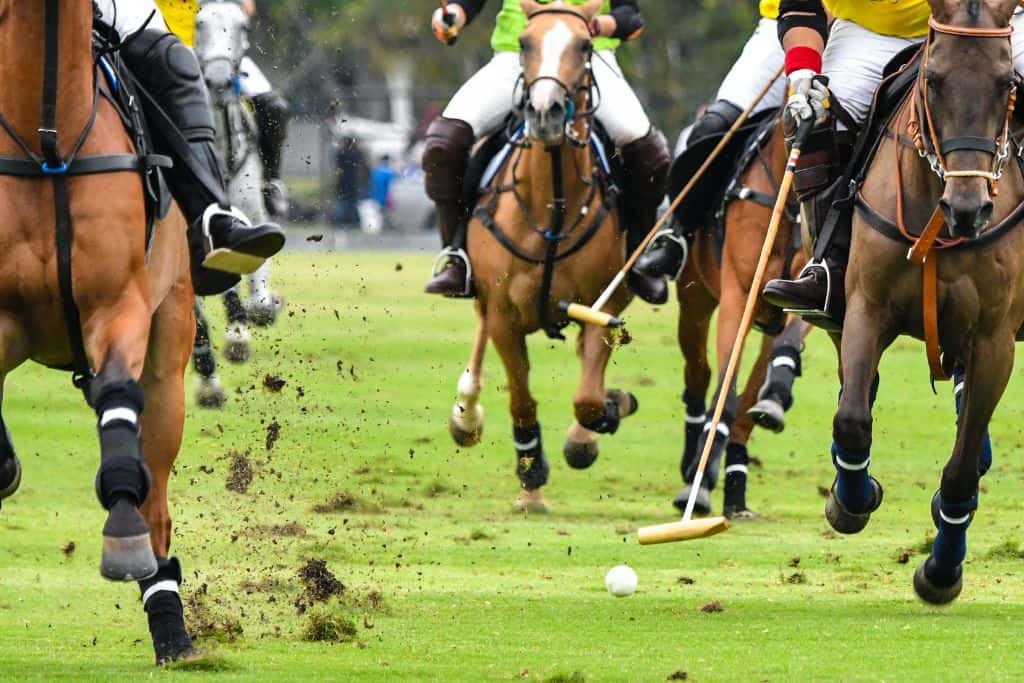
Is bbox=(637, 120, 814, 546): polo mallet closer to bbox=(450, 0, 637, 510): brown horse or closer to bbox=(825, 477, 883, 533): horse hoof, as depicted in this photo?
bbox=(825, 477, 883, 533): horse hoof

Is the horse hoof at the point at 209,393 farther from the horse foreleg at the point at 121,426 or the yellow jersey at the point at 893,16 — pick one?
the horse foreleg at the point at 121,426

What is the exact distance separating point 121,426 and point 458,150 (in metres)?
5.92

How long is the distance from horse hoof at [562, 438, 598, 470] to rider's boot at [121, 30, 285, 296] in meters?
4.17

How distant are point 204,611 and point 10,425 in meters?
7.10

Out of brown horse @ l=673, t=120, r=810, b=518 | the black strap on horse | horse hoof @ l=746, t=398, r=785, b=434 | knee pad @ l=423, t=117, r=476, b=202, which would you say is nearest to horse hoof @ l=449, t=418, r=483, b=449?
brown horse @ l=673, t=120, r=810, b=518

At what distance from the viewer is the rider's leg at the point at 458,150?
13609 mm

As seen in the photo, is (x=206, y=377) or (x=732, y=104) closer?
(x=732, y=104)

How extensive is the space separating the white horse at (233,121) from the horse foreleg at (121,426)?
8771mm

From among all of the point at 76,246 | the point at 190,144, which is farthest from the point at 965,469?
the point at 76,246

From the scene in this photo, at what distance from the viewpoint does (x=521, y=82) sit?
43.4 feet

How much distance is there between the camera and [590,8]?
13.0 metres

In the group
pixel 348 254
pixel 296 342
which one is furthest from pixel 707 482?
pixel 348 254

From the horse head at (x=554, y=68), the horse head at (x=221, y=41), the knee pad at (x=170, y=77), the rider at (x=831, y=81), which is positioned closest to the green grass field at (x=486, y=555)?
the rider at (x=831, y=81)

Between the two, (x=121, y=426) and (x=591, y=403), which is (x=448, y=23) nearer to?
(x=591, y=403)
